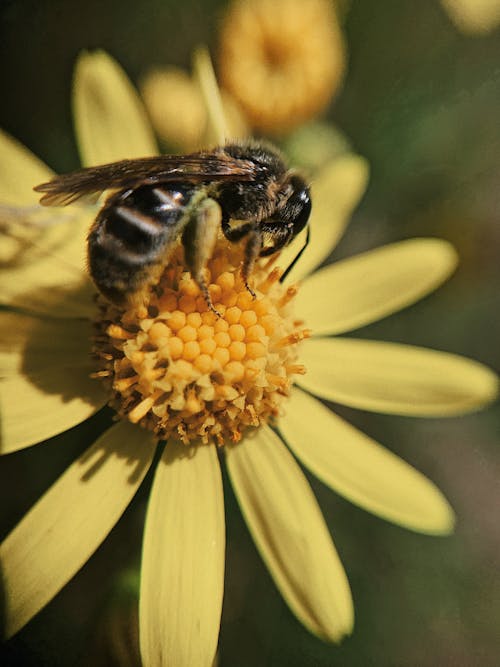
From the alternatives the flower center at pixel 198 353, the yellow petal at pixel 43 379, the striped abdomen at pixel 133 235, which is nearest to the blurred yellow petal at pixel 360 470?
the flower center at pixel 198 353

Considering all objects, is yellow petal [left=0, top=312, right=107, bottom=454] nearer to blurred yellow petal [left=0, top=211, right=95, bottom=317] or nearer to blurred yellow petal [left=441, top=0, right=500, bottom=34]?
blurred yellow petal [left=0, top=211, right=95, bottom=317]

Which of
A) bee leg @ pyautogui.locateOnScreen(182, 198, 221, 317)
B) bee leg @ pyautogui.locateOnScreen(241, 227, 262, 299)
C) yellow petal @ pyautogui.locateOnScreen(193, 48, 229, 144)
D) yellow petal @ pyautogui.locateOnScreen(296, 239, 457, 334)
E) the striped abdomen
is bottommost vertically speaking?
yellow petal @ pyautogui.locateOnScreen(296, 239, 457, 334)

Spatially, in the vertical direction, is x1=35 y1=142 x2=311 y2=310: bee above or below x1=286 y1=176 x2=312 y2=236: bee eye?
above

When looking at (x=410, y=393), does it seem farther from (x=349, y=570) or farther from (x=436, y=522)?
(x=349, y=570)

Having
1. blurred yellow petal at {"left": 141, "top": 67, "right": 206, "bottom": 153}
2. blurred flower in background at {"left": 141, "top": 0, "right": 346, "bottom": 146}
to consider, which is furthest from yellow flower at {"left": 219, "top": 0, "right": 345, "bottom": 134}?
blurred yellow petal at {"left": 141, "top": 67, "right": 206, "bottom": 153}

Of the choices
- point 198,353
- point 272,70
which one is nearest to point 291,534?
point 198,353

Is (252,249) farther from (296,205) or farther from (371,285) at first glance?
(371,285)

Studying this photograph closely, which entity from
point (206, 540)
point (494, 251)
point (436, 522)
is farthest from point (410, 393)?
point (494, 251)
